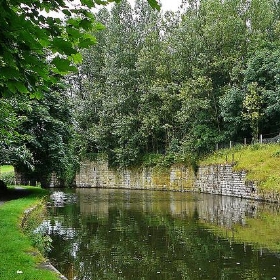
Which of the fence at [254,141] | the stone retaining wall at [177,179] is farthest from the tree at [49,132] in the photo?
the fence at [254,141]

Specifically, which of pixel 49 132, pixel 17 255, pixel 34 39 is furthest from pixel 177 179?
pixel 34 39

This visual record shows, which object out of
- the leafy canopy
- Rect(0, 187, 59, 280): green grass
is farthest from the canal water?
the leafy canopy

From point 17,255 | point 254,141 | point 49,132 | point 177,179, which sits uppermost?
point 254,141

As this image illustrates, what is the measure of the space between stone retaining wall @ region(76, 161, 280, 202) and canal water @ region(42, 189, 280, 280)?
650cm

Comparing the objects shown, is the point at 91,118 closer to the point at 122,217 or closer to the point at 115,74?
the point at 115,74

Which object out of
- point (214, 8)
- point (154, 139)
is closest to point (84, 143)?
point (154, 139)

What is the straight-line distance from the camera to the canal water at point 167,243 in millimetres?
10297

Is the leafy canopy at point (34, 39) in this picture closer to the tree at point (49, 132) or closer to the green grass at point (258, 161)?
the tree at point (49, 132)

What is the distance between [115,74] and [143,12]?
9505 mm

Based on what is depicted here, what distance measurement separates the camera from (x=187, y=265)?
10.8 metres

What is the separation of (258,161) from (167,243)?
54.5 ft

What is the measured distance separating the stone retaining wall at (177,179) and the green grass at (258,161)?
49 cm

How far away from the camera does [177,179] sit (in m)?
39.0

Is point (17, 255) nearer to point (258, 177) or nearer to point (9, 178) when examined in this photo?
point (258, 177)
